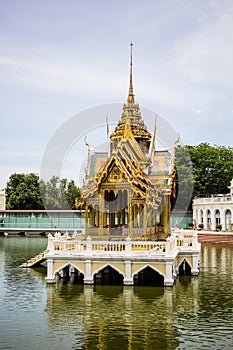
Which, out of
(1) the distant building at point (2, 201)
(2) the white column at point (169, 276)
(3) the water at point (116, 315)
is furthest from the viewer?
(1) the distant building at point (2, 201)

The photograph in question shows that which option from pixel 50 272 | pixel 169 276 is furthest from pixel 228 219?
pixel 50 272

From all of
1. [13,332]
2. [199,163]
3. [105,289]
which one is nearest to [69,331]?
[13,332]

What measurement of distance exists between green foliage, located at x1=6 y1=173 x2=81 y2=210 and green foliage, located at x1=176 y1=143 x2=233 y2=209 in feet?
49.7

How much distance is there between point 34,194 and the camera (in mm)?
62938

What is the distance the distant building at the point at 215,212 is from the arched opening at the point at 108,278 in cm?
2819

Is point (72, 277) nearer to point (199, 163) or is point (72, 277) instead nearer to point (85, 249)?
point (85, 249)

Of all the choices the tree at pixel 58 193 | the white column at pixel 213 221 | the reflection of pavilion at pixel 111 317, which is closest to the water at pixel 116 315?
the reflection of pavilion at pixel 111 317

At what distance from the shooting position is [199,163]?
58.0 meters

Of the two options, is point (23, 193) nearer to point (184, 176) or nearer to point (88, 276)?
point (184, 176)

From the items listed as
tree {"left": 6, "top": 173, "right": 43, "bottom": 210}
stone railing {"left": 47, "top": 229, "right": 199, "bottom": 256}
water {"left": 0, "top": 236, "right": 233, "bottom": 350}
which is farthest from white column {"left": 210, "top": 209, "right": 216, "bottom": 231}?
stone railing {"left": 47, "top": 229, "right": 199, "bottom": 256}

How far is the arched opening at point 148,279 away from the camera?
60.5ft

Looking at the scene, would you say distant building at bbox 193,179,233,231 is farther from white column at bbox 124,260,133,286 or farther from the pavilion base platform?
white column at bbox 124,260,133,286

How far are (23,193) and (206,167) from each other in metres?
24.3

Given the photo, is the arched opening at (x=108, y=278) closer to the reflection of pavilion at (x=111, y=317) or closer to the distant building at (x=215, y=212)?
the reflection of pavilion at (x=111, y=317)
